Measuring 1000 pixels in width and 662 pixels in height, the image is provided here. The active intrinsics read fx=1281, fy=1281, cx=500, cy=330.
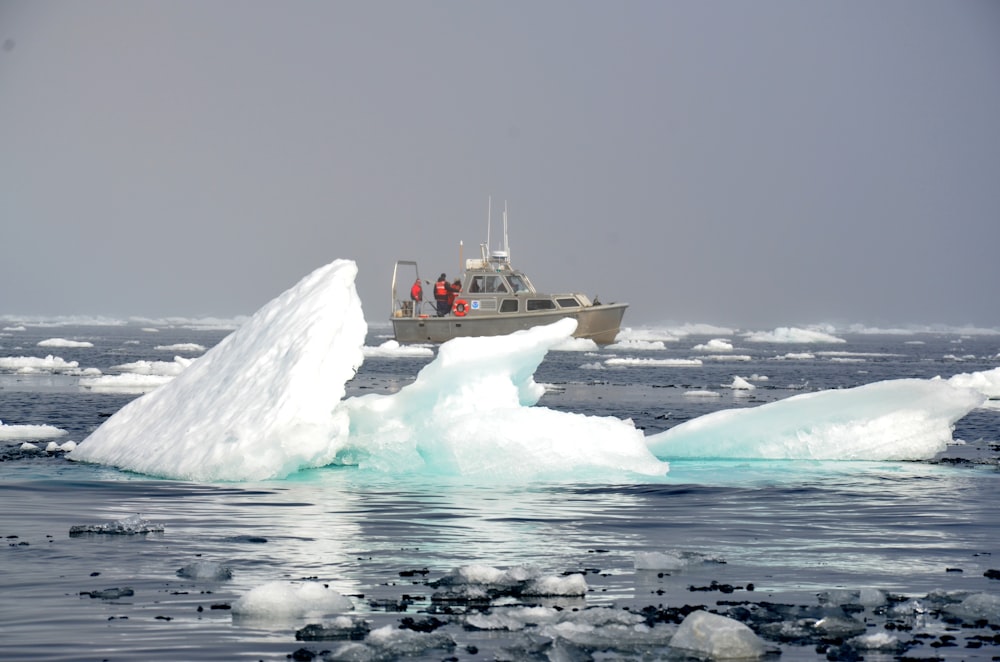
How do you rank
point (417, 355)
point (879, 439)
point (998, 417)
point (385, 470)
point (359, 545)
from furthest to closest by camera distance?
1. point (417, 355)
2. point (998, 417)
3. point (879, 439)
4. point (385, 470)
5. point (359, 545)

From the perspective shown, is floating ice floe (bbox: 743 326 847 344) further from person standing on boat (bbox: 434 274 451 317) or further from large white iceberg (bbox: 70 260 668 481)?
large white iceberg (bbox: 70 260 668 481)

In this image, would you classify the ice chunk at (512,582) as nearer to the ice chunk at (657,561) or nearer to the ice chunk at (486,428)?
the ice chunk at (657,561)

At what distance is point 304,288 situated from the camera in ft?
53.4

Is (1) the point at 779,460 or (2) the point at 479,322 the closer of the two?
(1) the point at 779,460

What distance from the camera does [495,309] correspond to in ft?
178

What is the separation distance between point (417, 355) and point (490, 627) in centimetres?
4465

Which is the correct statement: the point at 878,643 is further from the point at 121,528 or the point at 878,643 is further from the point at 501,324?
the point at 501,324

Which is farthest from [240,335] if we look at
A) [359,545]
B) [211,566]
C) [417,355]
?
[417,355]

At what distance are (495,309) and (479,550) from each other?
4420cm

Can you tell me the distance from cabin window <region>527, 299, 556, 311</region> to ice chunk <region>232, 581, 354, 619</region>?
45944 mm

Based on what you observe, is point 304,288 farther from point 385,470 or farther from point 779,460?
point 779,460

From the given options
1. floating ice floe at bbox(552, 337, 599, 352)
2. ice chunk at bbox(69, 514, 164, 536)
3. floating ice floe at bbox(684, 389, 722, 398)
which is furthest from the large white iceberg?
floating ice floe at bbox(552, 337, 599, 352)

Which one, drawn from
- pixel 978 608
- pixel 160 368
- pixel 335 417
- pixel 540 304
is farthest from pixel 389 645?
pixel 540 304

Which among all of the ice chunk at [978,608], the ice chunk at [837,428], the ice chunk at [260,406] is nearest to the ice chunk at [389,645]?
the ice chunk at [978,608]
